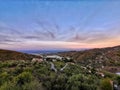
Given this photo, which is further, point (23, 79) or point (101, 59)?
point (101, 59)

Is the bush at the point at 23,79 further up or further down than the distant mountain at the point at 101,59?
further up

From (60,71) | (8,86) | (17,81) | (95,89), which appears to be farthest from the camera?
(60,71)

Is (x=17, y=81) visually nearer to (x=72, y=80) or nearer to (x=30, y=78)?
(x=30, y=78)

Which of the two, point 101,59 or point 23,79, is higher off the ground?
point 23,79

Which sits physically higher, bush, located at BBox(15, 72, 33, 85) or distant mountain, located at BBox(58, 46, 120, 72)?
bush, located at BBox(15, 72, 33, 85)

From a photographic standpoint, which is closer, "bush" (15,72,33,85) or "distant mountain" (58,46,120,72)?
"bush" (15,72,33,85)

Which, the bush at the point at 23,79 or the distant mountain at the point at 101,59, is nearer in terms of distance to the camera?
the bush at the point at 23,79

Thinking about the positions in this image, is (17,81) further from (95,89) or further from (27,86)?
(95,89)

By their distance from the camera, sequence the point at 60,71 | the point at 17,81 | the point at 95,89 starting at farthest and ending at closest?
the point at 60,71
the point at 95,89
the point at 17,81

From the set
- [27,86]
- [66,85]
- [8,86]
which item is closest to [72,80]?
[66,85]

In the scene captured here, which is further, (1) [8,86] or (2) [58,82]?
(2) [58,82]

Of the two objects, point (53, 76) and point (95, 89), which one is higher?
point (53, 76)
